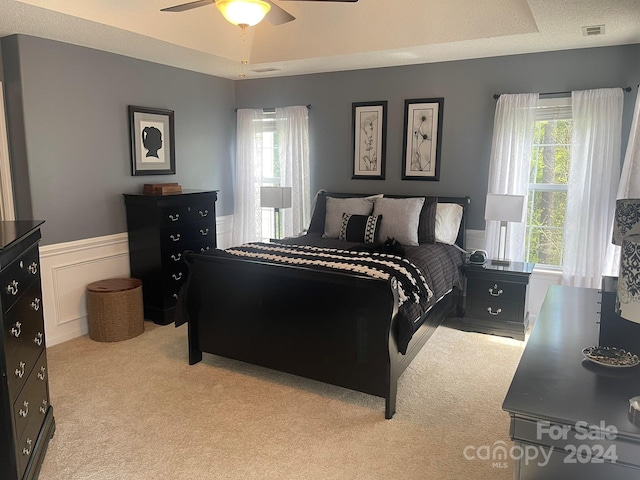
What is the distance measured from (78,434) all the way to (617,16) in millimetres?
4307

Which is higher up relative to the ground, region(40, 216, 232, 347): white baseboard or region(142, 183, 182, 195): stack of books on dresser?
region(142, 183, 182, 195): stack of books on dresser

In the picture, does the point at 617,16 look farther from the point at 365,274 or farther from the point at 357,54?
the point at 365,274

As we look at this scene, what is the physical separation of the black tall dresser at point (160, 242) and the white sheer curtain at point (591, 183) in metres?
3.52

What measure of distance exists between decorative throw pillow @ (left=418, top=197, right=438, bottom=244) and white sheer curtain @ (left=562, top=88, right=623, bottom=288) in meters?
1.17

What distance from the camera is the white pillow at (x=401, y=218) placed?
14.4 ft

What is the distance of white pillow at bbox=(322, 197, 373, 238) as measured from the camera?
15.5 ft

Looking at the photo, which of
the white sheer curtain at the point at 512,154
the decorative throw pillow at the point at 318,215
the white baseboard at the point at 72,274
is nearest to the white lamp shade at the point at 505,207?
the white sheer curtain at the point at 512,154

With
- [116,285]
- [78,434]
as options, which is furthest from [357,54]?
[78,434]

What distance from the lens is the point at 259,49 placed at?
4.81 meters

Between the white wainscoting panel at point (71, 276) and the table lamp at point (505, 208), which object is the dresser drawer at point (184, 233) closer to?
the white wainscoting panel at point (71, 276)

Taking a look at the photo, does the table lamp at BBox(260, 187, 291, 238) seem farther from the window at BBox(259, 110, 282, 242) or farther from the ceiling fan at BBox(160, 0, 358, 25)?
the ceiling fan at BBox(160, 0, 358, 25)

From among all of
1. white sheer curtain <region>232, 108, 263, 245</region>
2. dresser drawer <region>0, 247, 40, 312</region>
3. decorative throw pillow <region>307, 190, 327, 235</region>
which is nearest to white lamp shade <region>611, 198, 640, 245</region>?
dresser drawer <region>0, 247, 40, 312</region>

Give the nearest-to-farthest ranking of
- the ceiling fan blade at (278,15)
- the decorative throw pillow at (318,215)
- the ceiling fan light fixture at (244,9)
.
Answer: the ceiling fan light fixture at (244,9) → the ceiling fan blade at (278,15) → the decorative throw pillow at (318,215)

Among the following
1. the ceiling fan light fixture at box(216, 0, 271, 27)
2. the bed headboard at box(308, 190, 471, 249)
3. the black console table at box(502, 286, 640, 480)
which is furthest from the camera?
the bed headboard at box(308, 190, 471, 249)
